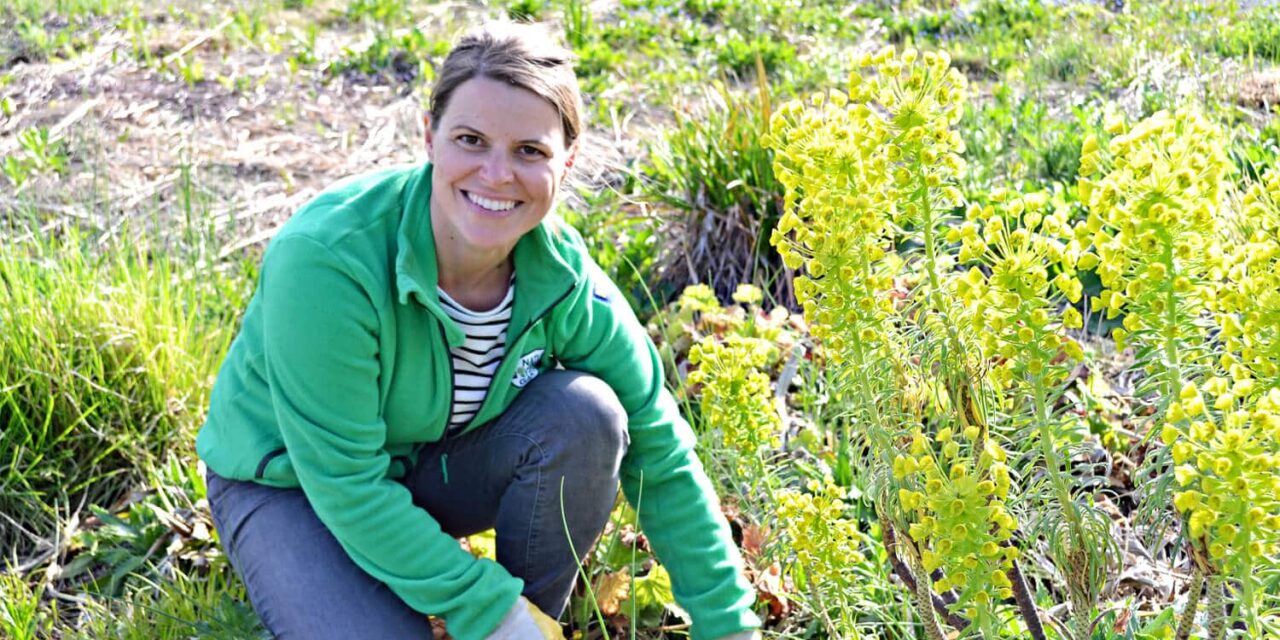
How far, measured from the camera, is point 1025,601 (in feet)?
6.44

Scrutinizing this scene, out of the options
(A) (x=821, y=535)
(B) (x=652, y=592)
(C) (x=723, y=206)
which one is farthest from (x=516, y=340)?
(C) (x=723, y=206)

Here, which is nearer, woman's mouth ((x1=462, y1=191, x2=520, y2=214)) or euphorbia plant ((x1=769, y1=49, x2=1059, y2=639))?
euphorbia plant ((x1=769, y1=49, x2=1059, y2=639))

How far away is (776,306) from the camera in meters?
3.59

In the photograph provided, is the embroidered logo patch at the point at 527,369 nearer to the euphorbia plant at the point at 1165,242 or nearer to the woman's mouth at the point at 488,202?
the woman's mouth at the point at 488,202

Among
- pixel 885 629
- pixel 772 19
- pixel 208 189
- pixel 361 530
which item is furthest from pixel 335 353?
pixel 772 19

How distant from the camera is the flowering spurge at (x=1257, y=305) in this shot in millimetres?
1592

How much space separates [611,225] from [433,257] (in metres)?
1.72

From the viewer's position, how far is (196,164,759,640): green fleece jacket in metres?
2.24

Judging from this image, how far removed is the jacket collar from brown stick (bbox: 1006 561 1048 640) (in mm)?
957

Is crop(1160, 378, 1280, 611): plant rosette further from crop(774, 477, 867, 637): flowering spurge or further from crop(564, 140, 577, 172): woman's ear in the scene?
crop(564, 140, 577, 172): woman's ear

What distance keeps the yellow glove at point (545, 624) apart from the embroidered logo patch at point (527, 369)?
413 millimetres

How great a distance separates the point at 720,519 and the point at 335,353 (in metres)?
0.80

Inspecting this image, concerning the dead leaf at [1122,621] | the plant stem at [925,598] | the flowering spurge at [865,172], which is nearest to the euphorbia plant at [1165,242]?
the flowering spurge at [865,172]

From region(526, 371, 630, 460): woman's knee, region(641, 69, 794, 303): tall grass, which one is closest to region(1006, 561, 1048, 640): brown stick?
region(526, 371, 630, 460): woman's knee
